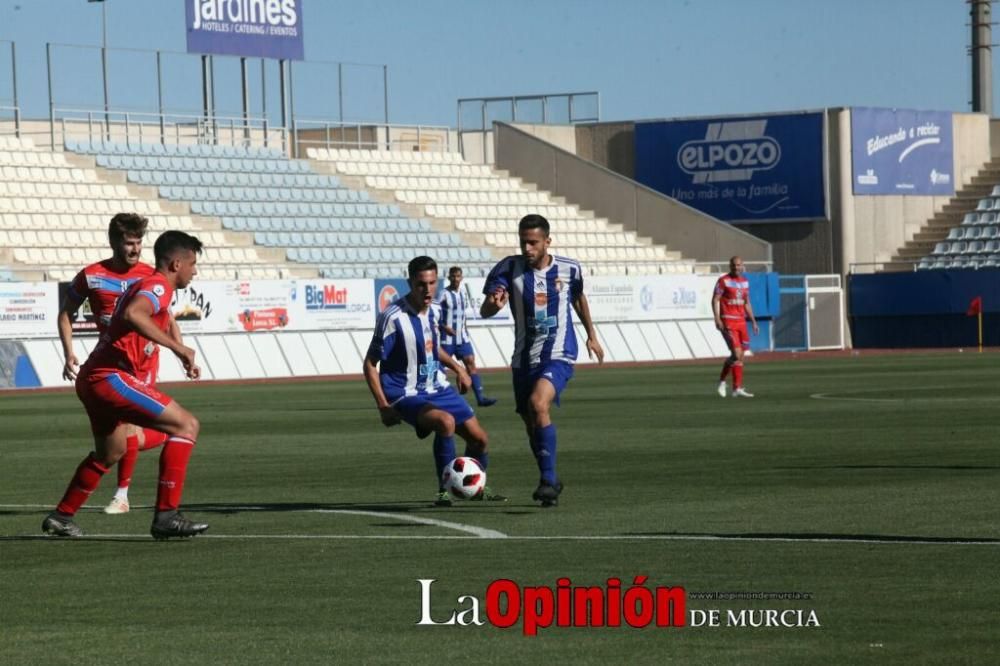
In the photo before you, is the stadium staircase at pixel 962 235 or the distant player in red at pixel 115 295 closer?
the distant player in red at pixel 115 295

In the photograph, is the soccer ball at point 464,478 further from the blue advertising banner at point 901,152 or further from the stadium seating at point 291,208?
the blue advertising banner at point 901,152

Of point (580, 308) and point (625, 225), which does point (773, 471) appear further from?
point (625, 225)

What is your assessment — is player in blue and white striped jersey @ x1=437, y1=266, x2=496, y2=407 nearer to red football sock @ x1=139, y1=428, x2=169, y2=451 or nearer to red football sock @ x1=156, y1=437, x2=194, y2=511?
red football sock @ x1=139, y1=428, x2=169, y2=451

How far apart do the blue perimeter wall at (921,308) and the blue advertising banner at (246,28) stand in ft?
64.4

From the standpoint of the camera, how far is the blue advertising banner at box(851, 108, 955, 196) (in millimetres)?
→ 65062

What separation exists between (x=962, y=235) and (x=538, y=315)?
54.7m

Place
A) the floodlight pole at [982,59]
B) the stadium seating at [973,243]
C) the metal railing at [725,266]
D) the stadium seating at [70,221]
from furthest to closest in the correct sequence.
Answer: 1. the floodlight pole at [982,59]
2. the stadium seating at [973,243]
3. the metal railing at [725,266]
4. the stadium seating at [70,221]

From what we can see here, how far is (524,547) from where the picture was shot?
11.1 metres

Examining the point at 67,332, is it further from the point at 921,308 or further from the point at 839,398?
the point at 921,308

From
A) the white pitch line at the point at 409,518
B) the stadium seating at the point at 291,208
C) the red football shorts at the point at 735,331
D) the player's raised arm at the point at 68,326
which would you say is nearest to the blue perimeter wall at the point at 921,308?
the stadium seating at the point at 291,208

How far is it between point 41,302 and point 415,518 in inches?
1137

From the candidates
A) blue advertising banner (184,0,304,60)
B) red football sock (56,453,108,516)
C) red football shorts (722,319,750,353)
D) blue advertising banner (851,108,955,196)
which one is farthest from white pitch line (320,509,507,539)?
blue advertising banner (851,108,955,196)

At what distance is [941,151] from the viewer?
6838cm

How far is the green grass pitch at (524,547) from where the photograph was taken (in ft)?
25.9
